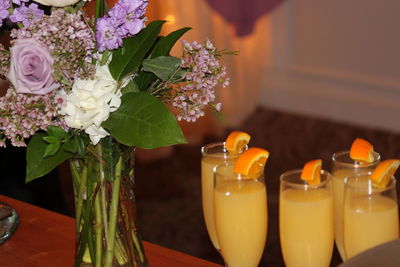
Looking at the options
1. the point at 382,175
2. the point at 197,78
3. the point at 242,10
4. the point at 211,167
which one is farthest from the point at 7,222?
the point at 242,10

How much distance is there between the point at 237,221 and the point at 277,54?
3649mm

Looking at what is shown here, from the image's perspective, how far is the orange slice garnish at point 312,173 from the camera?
47.7 inches

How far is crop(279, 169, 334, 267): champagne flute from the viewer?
1213 mm

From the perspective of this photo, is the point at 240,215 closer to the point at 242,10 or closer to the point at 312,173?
the point at 312,173

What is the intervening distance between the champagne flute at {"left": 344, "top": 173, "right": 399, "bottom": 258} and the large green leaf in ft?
1.20

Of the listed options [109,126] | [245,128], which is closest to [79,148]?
[109,126]

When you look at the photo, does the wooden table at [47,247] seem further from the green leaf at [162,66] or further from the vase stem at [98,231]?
the green leaf at [162,66]

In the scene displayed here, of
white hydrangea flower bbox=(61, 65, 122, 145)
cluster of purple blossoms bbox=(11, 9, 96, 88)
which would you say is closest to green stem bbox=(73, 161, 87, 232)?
white hydrangea flower bbox=(61, 65, 122, 145)

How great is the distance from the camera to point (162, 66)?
1.27 metres

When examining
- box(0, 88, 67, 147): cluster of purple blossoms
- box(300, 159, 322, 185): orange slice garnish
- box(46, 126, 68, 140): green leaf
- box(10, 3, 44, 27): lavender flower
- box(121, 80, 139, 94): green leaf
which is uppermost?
box(10, 3, 44, 27): lavender flower

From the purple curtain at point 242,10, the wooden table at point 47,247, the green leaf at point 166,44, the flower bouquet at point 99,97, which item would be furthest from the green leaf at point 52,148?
the purple curtain at point 242,10

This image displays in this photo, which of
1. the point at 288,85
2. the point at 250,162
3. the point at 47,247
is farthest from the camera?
the point at 288,85

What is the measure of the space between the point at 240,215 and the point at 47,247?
1.59 feet

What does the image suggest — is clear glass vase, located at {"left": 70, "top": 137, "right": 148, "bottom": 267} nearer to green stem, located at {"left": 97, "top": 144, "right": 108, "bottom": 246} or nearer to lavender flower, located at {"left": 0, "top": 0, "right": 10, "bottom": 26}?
green stem, located at {"left": 97, "top": 144, "right": 108, "bottom": 246}
